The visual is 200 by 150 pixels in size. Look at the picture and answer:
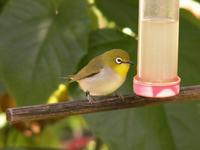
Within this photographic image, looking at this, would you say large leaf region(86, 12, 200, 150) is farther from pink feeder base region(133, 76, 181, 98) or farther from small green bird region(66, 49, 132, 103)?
pink feeder base region(133, 76, 181, 98)

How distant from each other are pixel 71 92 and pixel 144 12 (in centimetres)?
45

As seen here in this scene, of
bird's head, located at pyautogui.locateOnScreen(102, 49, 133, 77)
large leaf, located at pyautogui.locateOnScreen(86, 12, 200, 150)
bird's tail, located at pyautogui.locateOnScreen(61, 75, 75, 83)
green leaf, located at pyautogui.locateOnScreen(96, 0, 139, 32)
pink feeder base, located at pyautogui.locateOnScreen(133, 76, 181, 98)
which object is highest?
green leaf, located at pyautogui.locateOnScreen(96, 0, 139, 32)

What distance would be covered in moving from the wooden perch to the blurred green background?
341 mm

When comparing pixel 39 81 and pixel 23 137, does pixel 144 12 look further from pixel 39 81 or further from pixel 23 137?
pixel 23 137

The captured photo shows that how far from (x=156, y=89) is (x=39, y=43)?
0.56 metres

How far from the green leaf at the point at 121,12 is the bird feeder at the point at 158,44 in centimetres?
47

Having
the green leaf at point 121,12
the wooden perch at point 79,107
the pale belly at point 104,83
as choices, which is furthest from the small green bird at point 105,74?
the green leaf at point 121,12

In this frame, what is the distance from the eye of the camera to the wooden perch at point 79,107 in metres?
1.30

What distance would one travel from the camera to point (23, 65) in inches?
71.0

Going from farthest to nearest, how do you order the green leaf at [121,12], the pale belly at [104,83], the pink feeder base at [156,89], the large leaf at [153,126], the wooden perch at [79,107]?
1. the green leaf at [121,12]
2. the large leaf at [153,126]
3. the pale belly at [104,83]
4. the pink feeder base at [156,89]
5. the wooden perch at [79,107]

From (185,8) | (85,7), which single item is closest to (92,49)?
(85,7)

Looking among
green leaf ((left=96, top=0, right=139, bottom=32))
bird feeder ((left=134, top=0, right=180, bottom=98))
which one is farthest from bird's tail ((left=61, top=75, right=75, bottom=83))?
green leaf ((left=96, top=0, right=139, bottom=32))

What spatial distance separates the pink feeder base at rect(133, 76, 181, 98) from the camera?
4.65ft

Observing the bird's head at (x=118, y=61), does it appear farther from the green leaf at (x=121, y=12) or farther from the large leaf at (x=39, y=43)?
the green leaf at (x=121, y=12)
